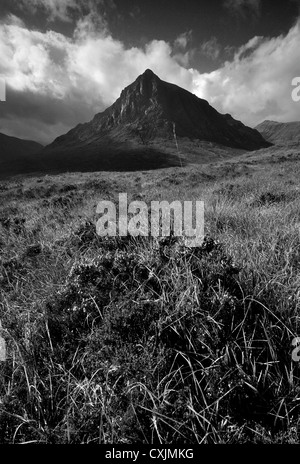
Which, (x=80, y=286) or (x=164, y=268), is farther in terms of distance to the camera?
(x=164, y=268)

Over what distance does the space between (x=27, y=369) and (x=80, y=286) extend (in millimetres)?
818

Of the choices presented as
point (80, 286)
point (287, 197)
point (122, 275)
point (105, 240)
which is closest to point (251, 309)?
point (122, 275)

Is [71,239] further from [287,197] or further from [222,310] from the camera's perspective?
[287,197]

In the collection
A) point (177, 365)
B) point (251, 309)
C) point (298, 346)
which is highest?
point (251, 309)

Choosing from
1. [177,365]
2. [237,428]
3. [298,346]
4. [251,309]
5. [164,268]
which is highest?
[164,268]

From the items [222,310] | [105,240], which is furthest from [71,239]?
[222,310]

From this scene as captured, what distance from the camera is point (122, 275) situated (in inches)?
111

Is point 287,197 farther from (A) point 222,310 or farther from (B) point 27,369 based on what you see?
(B) point 27,369

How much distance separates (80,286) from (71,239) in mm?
1767

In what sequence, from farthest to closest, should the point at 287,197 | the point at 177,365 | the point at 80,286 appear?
the point at 287,197 < the point at 80,286 < the point at 177,365
